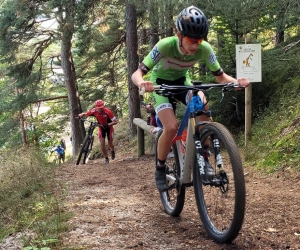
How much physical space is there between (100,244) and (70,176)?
4888 mm

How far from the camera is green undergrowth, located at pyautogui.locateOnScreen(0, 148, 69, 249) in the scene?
3.57 meters

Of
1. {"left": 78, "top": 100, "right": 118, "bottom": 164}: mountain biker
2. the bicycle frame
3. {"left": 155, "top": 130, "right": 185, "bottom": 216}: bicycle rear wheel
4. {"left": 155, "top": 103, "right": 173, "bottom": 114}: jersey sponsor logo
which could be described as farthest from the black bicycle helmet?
{"left": 78, "top": 100, "right": 118, "bottom": 164}: mountain biker

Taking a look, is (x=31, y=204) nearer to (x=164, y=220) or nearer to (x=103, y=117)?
(x=164, y=220)

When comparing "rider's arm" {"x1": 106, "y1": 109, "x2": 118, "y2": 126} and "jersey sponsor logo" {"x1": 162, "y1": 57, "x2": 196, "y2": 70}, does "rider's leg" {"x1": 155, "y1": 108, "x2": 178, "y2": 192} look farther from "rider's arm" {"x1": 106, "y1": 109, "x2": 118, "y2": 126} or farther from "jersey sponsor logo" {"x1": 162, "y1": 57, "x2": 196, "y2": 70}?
"rider's arm" {"x1": 106, "y1": 109, "x2": 118, "y2": 126}

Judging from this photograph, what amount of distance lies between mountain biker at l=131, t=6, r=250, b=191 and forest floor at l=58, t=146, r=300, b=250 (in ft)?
1.86

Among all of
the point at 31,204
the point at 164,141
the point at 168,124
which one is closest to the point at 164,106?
the point at 168,124

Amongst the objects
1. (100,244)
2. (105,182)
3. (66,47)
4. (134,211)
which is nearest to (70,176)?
(105,182)

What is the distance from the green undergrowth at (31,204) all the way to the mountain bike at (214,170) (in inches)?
58.1

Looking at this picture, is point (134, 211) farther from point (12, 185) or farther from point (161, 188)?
point (12, 185)

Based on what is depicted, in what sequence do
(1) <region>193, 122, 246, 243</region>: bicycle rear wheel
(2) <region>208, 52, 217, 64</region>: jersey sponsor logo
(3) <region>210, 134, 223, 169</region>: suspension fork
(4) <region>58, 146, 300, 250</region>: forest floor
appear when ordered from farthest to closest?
(2) <region>208, 52, 217, 64</region>: jersey sponsor logo
(4) <region>58, 146, 300, 250</region>: forest floor
(3) <region>210, 134, 223, 169</region>: suspension fork
(1) <region>193, 122, 246, 243</region>: bicycle rear wheel

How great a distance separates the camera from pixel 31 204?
5.15 meters

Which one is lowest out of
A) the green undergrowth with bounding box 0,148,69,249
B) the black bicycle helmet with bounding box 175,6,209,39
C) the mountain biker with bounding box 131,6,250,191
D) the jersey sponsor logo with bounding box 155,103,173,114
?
the green undergrowth with bounding box 0,148,69,249

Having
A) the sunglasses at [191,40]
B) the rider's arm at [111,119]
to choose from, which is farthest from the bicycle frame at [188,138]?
the rider's arm at [111,119]

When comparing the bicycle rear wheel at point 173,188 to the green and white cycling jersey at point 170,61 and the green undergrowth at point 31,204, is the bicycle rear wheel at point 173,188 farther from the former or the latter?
the green undergrowth at point 31,204
